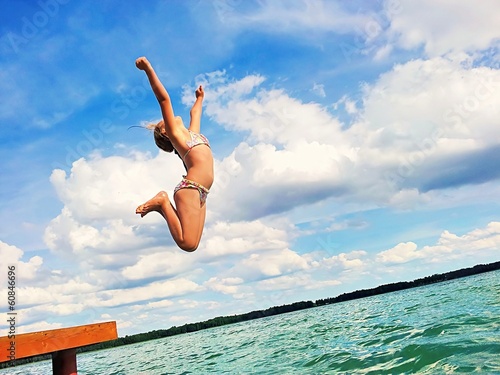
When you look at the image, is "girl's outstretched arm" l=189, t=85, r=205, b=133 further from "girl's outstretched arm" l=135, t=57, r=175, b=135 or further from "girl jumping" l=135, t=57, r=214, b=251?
"girl's outstretched arm" l=135, t=57, r=175, b=135

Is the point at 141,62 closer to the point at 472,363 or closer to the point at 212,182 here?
the point at 212,182

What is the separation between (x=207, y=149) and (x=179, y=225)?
3.76 feet

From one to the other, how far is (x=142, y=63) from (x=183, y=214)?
1758 millimetres

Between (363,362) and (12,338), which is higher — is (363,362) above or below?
below

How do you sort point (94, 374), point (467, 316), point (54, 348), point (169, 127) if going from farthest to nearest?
point (94, 374) → point (467, 316) → point (169, 127) → point (54, 348)

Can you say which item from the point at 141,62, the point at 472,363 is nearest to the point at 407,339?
the point at 472,363

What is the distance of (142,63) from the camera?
5.33 metres

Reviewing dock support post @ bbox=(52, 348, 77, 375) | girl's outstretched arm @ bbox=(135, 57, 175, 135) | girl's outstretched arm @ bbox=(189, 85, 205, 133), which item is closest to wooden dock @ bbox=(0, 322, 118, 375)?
dock support post @ bbox=(52, 348, 77, 375)

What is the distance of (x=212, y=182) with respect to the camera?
6066mm

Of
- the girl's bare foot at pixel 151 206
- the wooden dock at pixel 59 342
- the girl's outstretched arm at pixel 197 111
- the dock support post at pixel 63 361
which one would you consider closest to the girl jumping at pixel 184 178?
the girl's bare foot at pixel 151 206

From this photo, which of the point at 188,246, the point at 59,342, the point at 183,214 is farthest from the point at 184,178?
the point at 59,342

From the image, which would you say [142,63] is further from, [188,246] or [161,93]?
[188,246]

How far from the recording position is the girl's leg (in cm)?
544

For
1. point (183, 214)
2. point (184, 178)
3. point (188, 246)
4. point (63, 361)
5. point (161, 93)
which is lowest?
point (63, 361)
